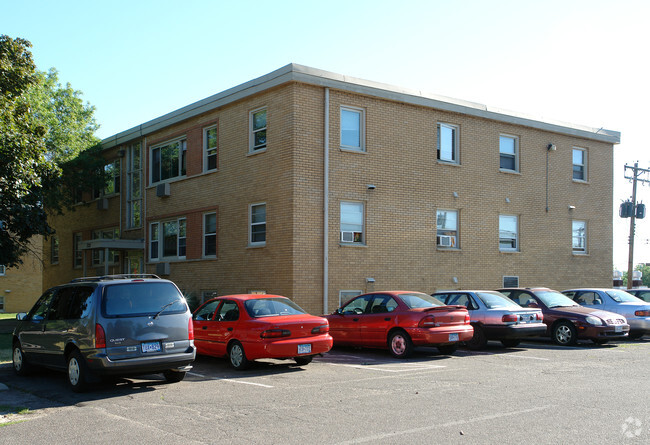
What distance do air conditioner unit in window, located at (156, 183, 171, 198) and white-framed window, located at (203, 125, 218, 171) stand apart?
2055 millimetres

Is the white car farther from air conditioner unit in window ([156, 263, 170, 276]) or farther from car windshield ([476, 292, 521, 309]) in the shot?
air conditioner unit in window ([156, 263, 170, 276])

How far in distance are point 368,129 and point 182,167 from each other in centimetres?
736

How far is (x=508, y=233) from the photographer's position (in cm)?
2381

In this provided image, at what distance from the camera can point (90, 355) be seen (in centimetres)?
976

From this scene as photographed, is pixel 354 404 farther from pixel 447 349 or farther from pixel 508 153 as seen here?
pixel 508 153

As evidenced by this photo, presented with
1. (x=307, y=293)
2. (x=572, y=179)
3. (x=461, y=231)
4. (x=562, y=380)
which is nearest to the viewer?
(x=562, y=380)

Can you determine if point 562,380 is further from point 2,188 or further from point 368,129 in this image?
point 2,188

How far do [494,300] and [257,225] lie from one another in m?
7.71

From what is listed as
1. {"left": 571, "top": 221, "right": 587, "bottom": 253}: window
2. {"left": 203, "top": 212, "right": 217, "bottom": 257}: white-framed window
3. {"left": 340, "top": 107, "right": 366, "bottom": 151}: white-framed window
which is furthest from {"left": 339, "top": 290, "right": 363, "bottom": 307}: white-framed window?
{"left": 571, "top": 221, "right": 587, "bottom": 253}: window

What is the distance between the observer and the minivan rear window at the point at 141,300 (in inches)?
394

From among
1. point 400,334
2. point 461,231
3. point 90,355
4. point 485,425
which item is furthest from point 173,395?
point 461,231

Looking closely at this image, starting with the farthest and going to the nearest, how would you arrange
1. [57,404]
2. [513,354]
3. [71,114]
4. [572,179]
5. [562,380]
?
[71,114]
[572,179]
[513,354]
[562,380]
[57,404]

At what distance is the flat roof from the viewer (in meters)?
19.1

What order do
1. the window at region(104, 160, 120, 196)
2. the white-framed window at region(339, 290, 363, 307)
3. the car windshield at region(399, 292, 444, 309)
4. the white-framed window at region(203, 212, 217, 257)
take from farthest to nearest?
1. the window at region(104, 160, 120, 196)
2. the white-framed window at region(203, 212, 217, 257)
3. the white-framed window at region(339, 290, 363, 307)
4. the car windshield at region(399, 292, 444, 309)
